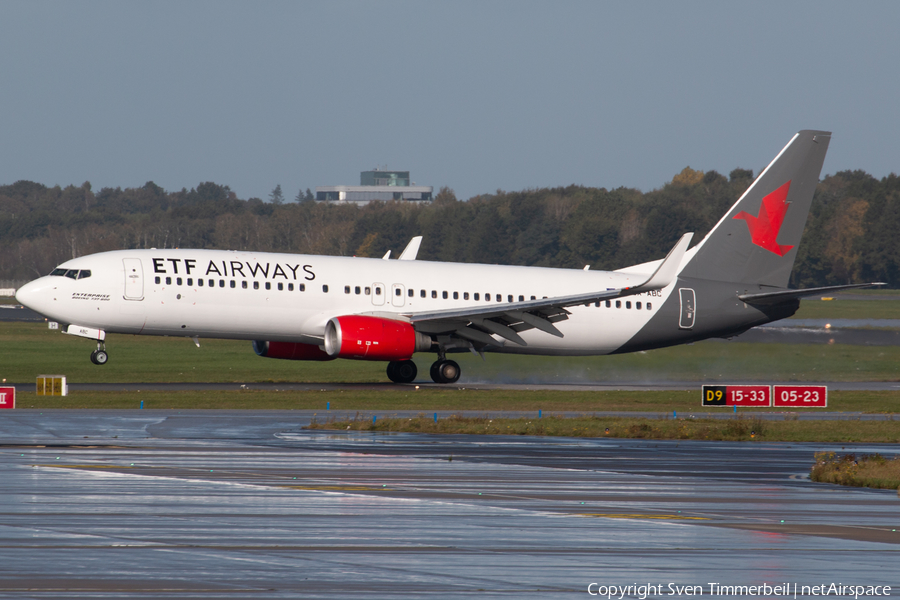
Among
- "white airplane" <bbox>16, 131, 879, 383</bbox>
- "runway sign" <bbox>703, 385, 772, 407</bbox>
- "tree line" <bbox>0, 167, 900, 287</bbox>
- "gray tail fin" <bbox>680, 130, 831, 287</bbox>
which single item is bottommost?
"runway sign" <bbox>703, 385, 772, 407</bbox>

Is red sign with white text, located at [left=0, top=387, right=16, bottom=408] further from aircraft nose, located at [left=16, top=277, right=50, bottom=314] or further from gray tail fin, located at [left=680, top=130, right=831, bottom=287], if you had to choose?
gray tail fin, located at [left=680, top=130, right=831, bottom=287]

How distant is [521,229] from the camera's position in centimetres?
15462

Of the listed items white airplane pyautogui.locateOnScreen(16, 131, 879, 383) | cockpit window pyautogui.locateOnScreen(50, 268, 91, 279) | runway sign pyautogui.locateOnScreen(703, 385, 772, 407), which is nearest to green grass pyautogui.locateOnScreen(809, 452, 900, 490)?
runway sign pyautogui.locateOnScreen(703, 385, 772, 407)

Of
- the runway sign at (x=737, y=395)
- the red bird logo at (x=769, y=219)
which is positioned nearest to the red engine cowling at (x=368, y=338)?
the runway sign at (x=737, y=395)

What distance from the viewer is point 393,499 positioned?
15.4 metres

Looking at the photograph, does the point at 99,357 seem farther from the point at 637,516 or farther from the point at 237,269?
the point at 637,516

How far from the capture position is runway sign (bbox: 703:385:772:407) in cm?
3119

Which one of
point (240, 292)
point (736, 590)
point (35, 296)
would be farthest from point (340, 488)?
point (35, 296)

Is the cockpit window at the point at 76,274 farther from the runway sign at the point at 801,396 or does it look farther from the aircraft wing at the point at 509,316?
the runway sign at the point at 801,396

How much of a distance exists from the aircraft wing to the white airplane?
1.8 inches

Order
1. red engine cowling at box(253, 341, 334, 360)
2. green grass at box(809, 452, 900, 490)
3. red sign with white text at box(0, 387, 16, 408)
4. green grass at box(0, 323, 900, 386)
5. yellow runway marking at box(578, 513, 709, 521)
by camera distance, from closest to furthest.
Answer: yellow runway marking at box(578, 513, 709, 521) → green grass at box(809, 452, 900, 490) → red sign with white text at box(0, 387, 16, 408) → red engine cowling at box(253, 341, 334, 360) → green grass at box(0, 323, 900, 386)

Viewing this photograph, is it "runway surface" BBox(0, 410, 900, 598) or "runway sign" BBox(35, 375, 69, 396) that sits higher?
"runway sign" BBox(35, 375, 69, 396)

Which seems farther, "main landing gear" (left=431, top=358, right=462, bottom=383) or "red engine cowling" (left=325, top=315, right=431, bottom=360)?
"main landing gear" (left=431, top=358, right=462, bottom=383)

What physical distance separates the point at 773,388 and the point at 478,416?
9.03 metres
